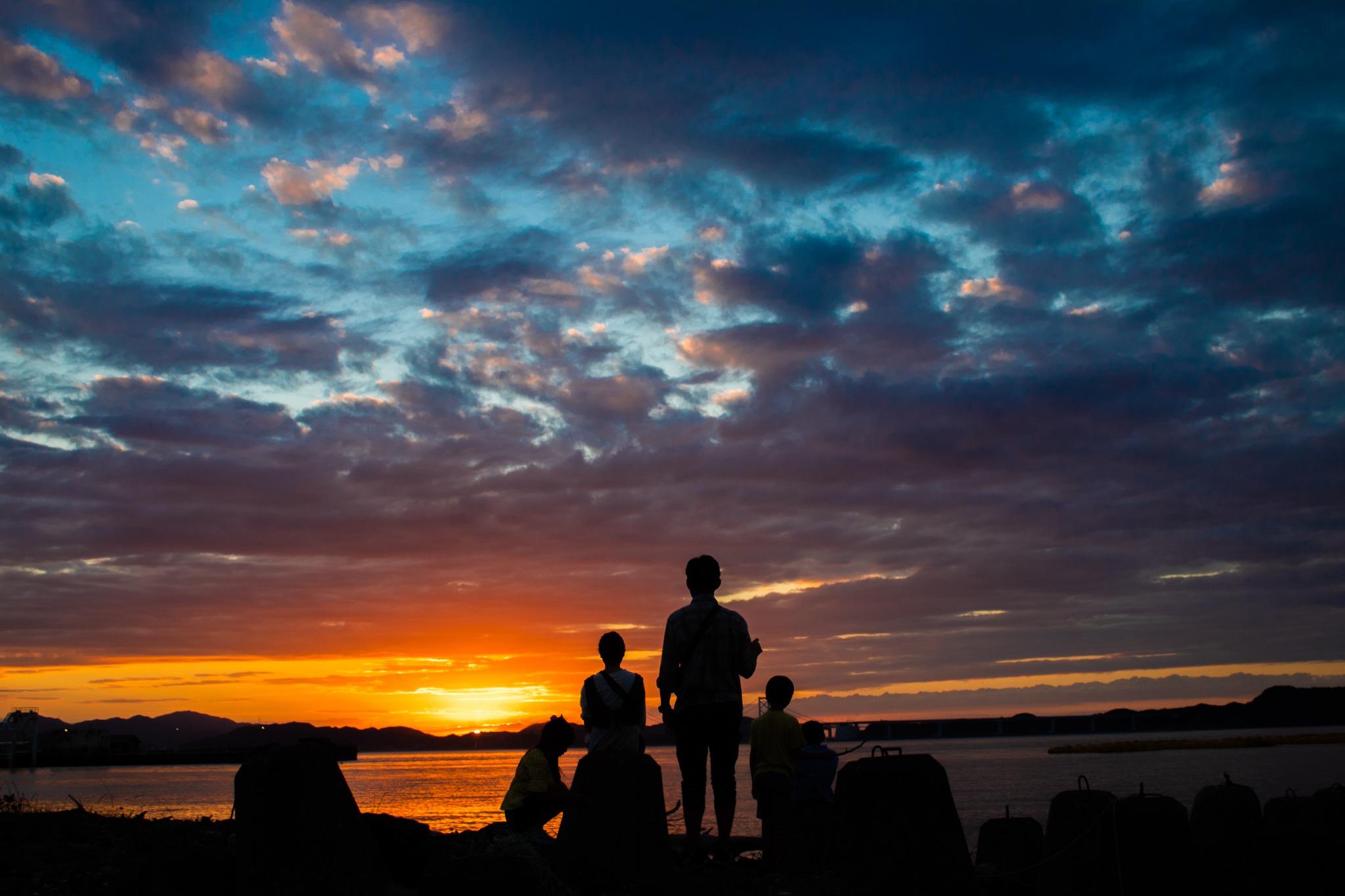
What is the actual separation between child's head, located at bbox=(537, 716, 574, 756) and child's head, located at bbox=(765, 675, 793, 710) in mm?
1834

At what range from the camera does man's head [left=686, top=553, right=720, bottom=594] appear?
9141 mm

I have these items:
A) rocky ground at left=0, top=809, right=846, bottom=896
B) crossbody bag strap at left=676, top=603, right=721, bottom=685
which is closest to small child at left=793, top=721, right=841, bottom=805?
rocky ground at left=0, top=809, right=846, bottom=896

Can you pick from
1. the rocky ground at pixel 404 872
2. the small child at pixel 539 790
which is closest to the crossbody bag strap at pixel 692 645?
the small child at pixel 539 790

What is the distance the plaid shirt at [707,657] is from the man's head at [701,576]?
205 millimetres

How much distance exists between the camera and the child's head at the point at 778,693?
954 cm

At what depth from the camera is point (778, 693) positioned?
9539mm

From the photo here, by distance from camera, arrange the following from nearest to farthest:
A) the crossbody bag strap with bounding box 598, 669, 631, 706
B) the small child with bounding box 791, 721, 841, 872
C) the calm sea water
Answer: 1. the crossbody bag strap with bounding box 598, 669, 631, 706
2. the small child with bounding box 791, 721, 841, 872
3. the calm sea water

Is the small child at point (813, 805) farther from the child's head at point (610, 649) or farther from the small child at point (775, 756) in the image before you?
the child's head at point (610, 649)

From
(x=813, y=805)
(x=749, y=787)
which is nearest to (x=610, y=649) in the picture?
(x=813, y=805)

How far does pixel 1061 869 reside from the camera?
26.2 feet

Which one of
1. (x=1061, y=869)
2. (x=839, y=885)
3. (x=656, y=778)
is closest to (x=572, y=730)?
(x=656, y=778)

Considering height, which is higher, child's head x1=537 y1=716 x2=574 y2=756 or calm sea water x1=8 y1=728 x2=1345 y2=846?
child's head x1=537 y1=716 x2=574 y2=756

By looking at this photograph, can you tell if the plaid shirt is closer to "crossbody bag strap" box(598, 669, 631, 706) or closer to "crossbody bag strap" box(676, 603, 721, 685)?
"crossbody bag strap" box(676, 603, 721, 685)

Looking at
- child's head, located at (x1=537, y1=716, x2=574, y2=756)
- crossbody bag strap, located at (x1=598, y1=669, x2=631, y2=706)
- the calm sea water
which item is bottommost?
the calm sea water
